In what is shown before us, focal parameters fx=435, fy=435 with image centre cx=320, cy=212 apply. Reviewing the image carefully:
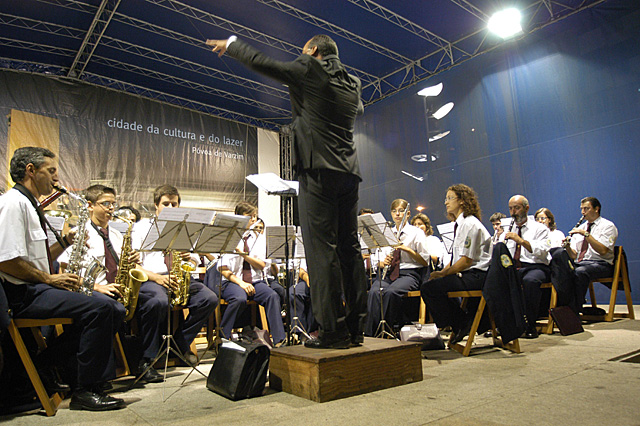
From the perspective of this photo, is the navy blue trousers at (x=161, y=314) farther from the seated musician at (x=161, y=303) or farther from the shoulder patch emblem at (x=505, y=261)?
the shoulder patch emblem at (x=505, y=261)

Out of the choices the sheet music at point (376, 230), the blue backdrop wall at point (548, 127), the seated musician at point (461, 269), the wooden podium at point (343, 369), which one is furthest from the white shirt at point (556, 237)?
the wooden podium at point (343, 369)

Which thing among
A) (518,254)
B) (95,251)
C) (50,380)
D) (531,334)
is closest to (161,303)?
(95,251)

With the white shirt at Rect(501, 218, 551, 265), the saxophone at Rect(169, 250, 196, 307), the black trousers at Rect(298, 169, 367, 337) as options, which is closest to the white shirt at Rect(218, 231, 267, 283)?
the saxophone at Rect(169, 250, 196, 307)

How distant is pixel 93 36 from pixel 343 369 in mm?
8270

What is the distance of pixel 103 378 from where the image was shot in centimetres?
241

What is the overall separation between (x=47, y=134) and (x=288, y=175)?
5413mm

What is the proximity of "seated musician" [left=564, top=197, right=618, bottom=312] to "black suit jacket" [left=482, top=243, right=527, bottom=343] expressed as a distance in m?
1.92

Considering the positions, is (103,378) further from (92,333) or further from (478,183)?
(478,183)

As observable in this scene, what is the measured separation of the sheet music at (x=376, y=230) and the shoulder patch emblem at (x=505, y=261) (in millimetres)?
915

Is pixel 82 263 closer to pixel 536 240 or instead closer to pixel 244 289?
pixel 244 289

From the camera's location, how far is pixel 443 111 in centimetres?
906

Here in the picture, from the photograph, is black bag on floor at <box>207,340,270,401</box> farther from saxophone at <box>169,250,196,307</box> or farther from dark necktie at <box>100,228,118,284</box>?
dark necktie at <box>100,228,118,284</box>

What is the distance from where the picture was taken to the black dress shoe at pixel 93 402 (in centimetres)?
230

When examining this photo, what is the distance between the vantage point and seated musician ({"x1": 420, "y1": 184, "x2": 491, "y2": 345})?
3.59 m
